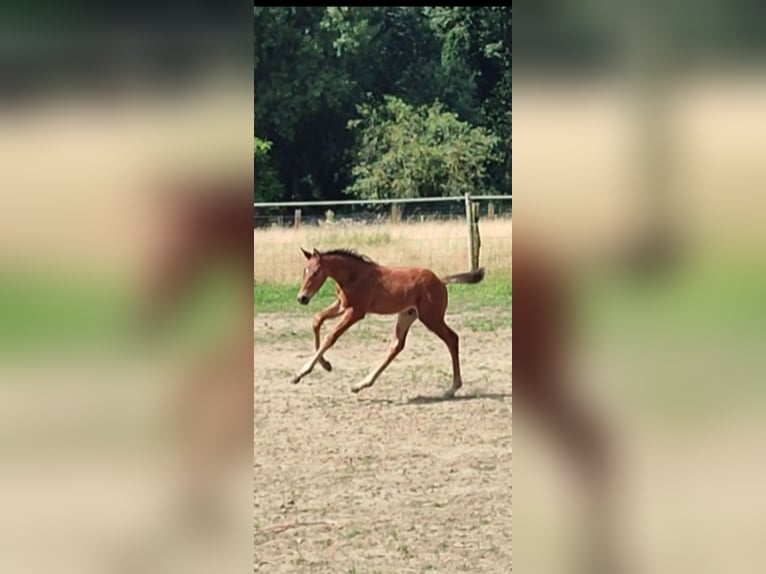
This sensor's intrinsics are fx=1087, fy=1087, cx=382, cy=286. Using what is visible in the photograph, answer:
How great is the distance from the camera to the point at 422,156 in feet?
56.3

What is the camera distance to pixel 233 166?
0.88 meters

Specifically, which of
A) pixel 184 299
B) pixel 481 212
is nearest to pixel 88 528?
pixel 184 299

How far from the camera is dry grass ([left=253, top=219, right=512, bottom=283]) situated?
11453mm

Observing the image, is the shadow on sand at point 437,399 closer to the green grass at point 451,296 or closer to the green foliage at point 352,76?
the green grass at point 451,296

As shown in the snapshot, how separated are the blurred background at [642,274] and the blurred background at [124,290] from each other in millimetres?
245

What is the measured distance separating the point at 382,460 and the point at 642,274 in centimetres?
533

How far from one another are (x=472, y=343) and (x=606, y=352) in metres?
7.90

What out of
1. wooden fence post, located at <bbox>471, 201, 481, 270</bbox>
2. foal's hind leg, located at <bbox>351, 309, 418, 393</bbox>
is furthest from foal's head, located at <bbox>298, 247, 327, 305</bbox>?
wooden fence post, located at <bbox>471, 201, 481, 270</bbox>

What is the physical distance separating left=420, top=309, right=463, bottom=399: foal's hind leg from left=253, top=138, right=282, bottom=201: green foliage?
30.4 feet

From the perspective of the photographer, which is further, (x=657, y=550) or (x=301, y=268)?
(x=301, y=268)

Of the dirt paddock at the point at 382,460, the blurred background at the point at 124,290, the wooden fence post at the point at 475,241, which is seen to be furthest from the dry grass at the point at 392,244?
the blurred background at the point at 124,290

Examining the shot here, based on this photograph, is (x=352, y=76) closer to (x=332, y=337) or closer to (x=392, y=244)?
(x=392, y=244)

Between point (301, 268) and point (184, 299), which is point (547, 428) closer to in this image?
point (184, 299)

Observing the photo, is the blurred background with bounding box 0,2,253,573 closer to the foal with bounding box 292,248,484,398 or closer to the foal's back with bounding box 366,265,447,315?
the foal with bounding box 292,248,484,398
